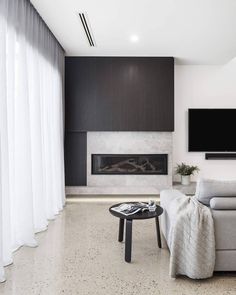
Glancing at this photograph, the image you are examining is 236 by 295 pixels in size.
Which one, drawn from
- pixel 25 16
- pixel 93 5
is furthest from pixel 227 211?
pixel 25 16

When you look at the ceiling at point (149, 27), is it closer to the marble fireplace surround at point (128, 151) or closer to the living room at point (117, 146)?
the living room at point (117, 146)

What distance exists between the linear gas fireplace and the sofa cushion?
126 inches

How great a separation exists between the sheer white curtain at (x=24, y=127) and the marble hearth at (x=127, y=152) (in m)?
1.36

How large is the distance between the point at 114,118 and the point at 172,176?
180 cm

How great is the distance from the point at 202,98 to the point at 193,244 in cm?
442

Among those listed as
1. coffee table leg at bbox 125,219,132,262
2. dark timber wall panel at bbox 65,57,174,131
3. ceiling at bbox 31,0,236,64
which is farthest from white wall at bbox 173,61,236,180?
coffee table leg at bbox 125,219,132,262

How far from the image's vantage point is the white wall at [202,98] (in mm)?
5988

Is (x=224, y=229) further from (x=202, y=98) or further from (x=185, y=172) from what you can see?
(x=202, y=98)

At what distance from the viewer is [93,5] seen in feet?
11.2

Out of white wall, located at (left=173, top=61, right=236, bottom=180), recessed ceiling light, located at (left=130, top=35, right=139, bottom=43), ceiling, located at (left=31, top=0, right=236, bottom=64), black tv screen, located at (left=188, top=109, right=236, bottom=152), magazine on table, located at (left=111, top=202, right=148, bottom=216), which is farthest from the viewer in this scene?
white wall, located at (left=173, top=61, right=236, bottom=180)

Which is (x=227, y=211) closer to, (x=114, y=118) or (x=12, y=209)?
(x=12, y=209)

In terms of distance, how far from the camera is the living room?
233cm

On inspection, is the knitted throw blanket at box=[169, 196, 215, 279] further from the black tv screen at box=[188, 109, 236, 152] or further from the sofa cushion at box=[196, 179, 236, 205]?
the black tv screen at box=[188, 109, 236, 152]

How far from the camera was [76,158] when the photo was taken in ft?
18.7
